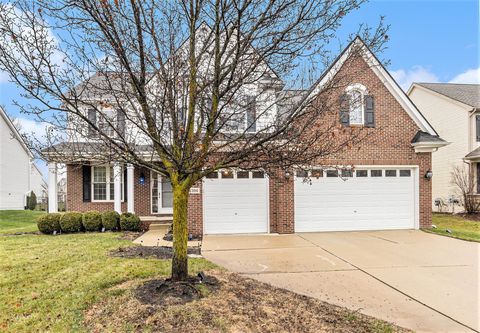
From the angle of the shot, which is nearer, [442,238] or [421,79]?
[442,238]

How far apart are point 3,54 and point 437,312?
6638 millimetres

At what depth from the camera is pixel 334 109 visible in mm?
5016

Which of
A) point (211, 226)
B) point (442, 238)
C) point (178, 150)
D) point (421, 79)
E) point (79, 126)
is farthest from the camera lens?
point (421, 79)

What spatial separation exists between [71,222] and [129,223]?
6.64ft

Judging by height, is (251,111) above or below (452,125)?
below

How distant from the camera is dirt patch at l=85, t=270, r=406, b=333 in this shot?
13.4 ft

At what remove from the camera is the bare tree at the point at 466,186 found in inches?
699

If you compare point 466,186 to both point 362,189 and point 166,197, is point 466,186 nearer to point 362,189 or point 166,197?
point 362,189

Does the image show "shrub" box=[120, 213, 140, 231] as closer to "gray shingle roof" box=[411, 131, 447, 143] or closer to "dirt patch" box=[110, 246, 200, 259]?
"dirt patch" box=[110, 246, 200, 259]

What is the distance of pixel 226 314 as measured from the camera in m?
4.40

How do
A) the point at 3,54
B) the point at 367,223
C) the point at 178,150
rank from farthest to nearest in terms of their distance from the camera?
the point at 367,223, the point at 178,150, the point at 3,54

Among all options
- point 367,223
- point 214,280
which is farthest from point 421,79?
point 214,280

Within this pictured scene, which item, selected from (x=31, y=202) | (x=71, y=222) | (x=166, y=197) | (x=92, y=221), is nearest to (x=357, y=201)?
(x=166, y=197)

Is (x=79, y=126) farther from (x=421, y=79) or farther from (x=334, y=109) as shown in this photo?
(x=421, y=79)
